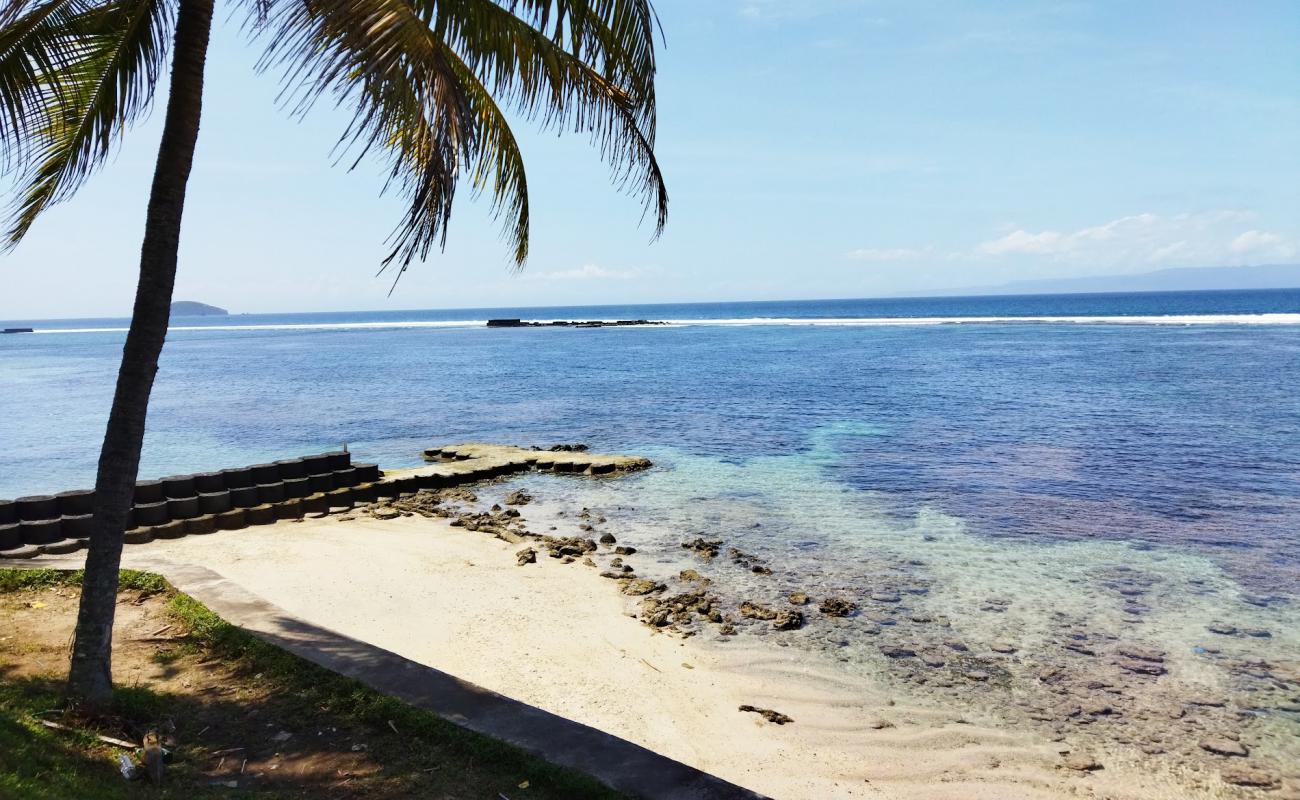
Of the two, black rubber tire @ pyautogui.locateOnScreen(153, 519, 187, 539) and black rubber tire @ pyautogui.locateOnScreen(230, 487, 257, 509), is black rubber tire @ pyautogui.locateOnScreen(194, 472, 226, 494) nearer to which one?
black rubber tire @ pyautogui.locateOnScreen(230, 487, 257, 509)

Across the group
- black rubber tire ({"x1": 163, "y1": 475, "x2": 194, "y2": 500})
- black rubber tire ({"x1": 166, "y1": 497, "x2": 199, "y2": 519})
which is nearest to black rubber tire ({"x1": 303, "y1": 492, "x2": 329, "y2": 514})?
black rubber tire ({"x1": 163, "y1": 475, "x2": 194, "y2": 500})

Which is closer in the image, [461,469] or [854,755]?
[854,755]

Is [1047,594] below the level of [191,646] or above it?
below

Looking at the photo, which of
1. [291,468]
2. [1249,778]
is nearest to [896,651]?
[1249,778]

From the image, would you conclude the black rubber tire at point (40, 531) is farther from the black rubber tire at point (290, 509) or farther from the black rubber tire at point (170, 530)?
the black rubber tire at point (290, 509)

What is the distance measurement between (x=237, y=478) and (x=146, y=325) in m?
10.9

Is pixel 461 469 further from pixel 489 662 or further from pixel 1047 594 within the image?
pixel 1047 594

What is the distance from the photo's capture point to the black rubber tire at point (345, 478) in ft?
55.5

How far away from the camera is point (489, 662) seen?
8.70 meters

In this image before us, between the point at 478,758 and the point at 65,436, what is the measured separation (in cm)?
2994

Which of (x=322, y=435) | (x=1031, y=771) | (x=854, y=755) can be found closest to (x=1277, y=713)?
(x=1031, y=771)

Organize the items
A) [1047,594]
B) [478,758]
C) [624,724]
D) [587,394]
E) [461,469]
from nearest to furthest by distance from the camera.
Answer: [478,758], [624,724], [1047,594], [461,469], [587,394]

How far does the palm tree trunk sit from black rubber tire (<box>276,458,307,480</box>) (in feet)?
36.3

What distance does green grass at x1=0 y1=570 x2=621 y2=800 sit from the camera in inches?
178
